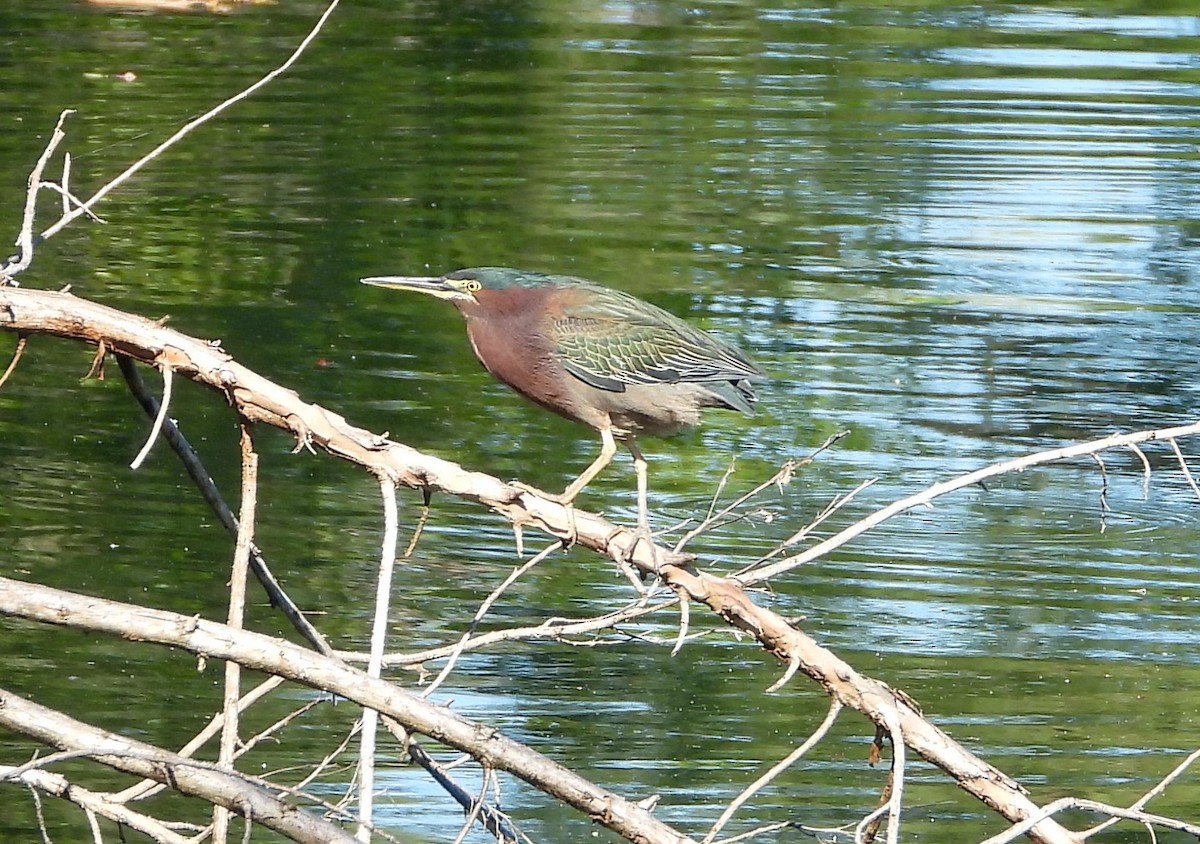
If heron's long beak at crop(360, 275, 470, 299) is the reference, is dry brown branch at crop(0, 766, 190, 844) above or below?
below

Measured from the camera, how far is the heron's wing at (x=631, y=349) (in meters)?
4.45

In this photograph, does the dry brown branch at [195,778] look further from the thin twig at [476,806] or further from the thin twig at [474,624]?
the thin twig at [474,624]

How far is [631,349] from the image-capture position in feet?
14.9

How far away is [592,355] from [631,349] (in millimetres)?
147

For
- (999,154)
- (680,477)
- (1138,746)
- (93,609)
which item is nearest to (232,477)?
(680,477)

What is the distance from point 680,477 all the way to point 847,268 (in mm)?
2908

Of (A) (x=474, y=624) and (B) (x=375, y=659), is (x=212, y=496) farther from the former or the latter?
(B) (x=375, y=659)

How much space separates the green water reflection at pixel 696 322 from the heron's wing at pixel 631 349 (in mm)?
1241

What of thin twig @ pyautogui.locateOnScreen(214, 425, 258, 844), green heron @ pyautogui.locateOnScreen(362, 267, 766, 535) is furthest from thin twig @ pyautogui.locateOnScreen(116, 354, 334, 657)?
green heron @ pyautogui.locateOnScreen(362, 267, 766, 535)

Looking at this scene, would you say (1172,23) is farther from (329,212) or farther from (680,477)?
(680,477)

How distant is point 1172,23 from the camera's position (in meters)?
15.7

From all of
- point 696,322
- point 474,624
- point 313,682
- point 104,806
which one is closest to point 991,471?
point 474,624

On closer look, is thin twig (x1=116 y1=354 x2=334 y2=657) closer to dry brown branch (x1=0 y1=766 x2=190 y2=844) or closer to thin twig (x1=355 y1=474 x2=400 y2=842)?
thin twig (x1=355 y1=474 x2=400 y2=842)

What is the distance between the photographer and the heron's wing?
14.6ft
